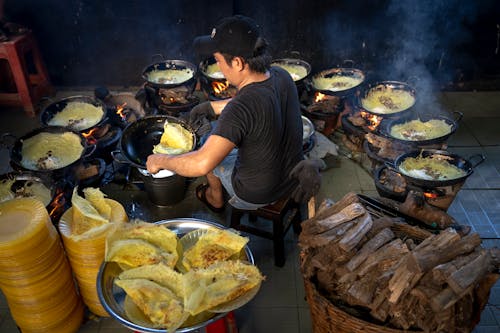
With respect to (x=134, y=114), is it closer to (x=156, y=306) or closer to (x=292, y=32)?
(x=292, y=32)

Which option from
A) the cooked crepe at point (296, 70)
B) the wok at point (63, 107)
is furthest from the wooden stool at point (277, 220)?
the cooked crepe at point (296, 70)

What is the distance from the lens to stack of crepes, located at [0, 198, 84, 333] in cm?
360

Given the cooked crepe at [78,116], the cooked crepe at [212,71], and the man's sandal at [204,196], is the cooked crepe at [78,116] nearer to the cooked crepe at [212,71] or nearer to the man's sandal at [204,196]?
the man's sandal at [204,196]

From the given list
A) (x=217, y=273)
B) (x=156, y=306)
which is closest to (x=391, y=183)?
(x=217, y=273)

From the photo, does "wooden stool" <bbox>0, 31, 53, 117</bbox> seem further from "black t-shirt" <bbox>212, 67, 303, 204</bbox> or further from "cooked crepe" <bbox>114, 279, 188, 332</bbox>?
"cooked crepe" <bbox>114, 279, 188, 332</bbox>

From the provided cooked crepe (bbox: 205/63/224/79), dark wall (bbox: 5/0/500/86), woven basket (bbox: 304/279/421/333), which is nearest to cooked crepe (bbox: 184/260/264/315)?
woven basket (bbox: 304/279/421/333)

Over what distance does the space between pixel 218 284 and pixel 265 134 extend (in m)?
1.50

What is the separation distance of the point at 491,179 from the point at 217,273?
5.01 meters

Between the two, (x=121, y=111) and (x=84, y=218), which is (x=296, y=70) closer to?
(x=121, y=111)

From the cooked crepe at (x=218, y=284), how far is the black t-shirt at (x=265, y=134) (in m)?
1.15

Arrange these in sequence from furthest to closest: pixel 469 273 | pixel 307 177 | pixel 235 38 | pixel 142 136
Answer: pixel 142 136, pixel 307 177, pixel 235 38, pixel 469 273

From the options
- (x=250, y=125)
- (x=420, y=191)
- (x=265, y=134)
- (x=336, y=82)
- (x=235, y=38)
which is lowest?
(x=420, y=191)

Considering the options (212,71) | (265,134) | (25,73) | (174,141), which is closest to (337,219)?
(265,134)

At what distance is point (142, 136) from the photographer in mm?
5609
